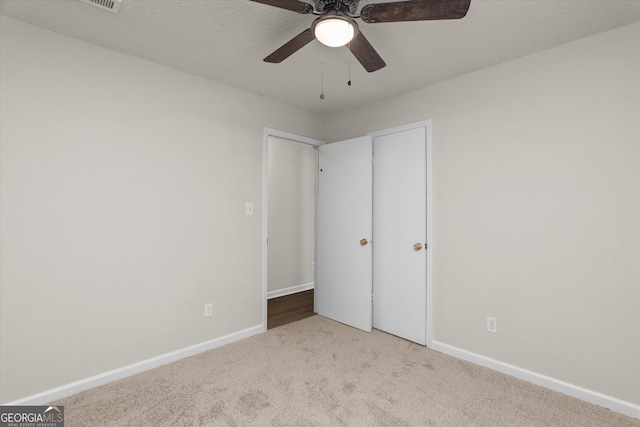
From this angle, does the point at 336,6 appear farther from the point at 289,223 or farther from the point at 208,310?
the point at 289,223

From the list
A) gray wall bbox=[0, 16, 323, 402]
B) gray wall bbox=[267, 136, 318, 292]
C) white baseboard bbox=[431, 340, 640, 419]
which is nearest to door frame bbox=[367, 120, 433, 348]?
white baseboard bbox=[431, 340, 640, 419]

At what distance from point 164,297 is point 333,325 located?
5.76ft

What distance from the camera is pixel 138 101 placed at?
243 cm

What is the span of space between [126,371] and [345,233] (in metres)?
2.30

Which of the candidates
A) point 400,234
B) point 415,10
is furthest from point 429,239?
point 415,10

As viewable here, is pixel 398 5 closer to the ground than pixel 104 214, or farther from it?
farther from it

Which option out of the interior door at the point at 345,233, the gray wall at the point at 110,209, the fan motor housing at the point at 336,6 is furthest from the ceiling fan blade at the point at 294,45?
the interior door at the point at 345,233

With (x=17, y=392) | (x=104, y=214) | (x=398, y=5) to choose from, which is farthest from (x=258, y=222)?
(x=398, y=5)

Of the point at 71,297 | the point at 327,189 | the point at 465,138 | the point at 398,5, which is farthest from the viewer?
the point at 327,189

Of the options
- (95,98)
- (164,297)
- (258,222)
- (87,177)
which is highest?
(95,98)

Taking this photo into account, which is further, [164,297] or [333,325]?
[333,325]

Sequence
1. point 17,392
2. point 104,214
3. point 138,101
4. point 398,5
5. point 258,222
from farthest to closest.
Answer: point 258,222
point 138,101
point 104,214
point 17,392
point 398,5

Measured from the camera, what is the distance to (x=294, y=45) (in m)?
1.73

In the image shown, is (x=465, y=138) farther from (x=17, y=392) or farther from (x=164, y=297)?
(x=17, y=392)
